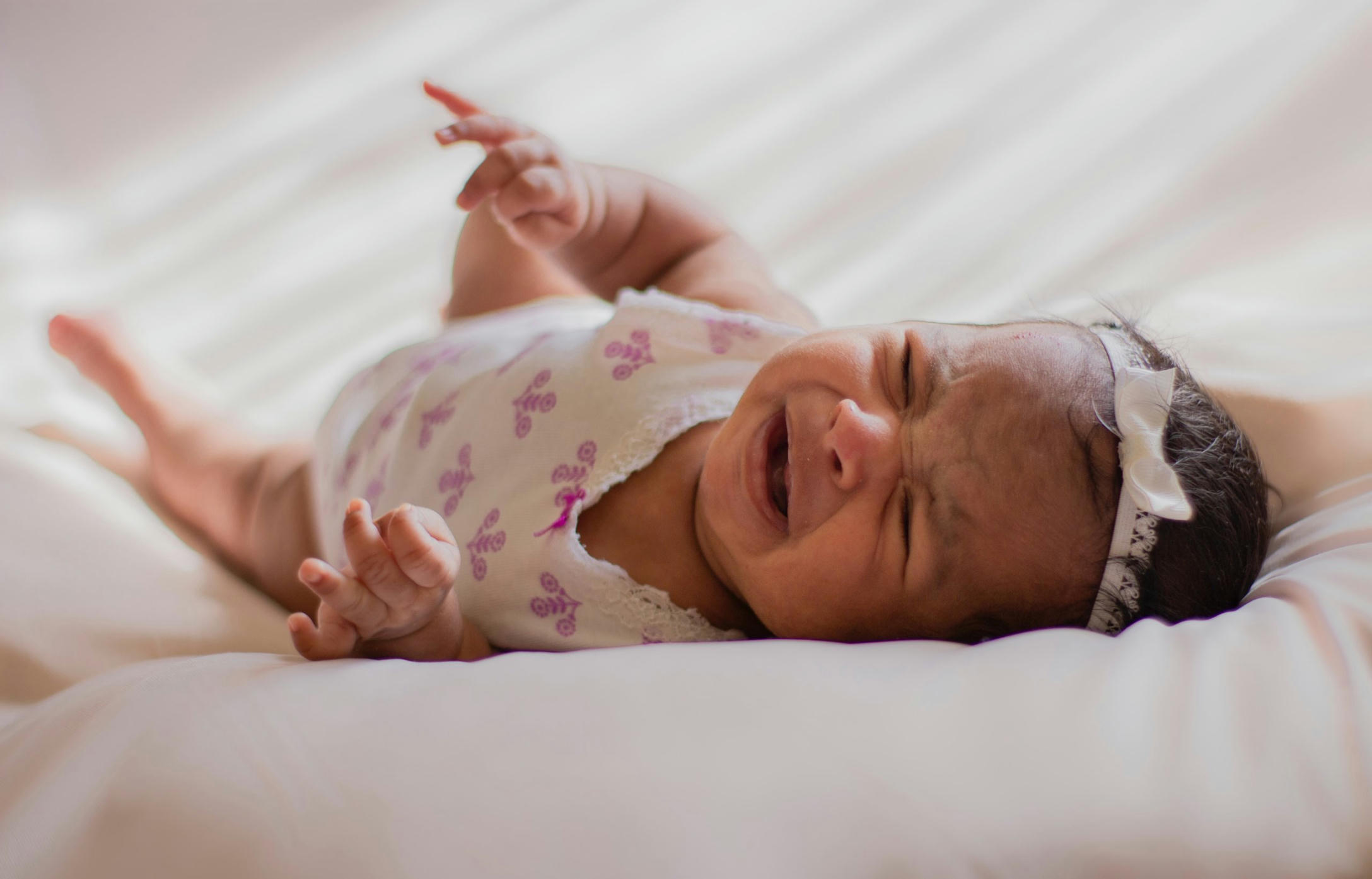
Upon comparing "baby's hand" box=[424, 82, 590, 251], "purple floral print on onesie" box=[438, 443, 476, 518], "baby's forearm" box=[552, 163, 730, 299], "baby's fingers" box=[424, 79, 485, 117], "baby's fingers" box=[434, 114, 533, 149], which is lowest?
"purple floral print on onesie" box=[438, 443, 476, 518]

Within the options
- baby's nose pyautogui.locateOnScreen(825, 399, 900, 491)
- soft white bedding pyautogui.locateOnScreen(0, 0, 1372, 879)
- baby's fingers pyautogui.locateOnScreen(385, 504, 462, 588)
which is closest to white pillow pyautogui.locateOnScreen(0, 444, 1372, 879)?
soft white bedding pyautogui.locateOnScreen(0, 0, 1372, 879)

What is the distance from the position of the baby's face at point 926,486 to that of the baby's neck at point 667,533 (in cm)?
8

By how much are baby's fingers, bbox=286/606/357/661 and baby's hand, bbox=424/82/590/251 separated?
1.61 ft

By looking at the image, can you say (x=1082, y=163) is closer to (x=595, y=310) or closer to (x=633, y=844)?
(x=595, y=310)

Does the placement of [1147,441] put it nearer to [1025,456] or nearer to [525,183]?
[1025,456]

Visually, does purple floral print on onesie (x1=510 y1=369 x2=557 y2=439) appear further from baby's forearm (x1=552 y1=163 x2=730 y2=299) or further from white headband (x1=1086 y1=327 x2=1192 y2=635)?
white headband (x1=1086 y1=327 x2=1192 y2=635)

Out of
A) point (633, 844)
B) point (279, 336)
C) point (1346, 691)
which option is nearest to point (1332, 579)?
point (1346, 691)

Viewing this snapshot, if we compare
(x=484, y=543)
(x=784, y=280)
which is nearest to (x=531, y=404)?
(x=484, y=543)

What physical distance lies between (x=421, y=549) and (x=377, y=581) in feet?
0.15

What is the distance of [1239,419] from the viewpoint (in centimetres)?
101

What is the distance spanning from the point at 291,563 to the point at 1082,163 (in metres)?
1.38

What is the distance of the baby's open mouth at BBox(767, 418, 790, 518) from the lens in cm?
91

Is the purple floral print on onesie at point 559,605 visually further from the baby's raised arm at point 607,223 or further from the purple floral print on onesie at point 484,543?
the baby's raised arm at point 607,223

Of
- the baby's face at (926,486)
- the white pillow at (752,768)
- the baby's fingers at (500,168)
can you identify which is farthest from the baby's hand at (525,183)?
the white pillow at (752,768)
